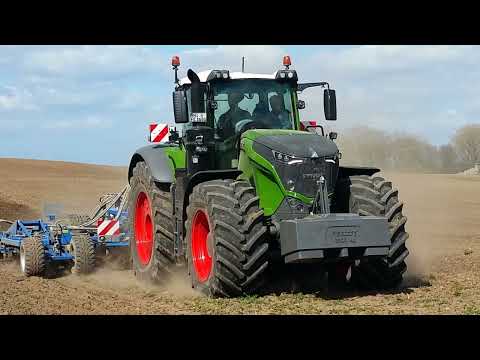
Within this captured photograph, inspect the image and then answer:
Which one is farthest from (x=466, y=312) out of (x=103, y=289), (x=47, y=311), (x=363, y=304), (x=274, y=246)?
(x=103, y=289)

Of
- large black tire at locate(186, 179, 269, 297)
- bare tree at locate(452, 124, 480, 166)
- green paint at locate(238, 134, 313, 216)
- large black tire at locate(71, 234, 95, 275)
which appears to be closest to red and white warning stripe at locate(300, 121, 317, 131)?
green paint at locate(238, 134, 313, 216)

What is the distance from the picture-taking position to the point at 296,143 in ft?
28.3

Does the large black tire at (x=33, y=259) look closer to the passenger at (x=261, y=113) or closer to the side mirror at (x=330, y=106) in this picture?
the passenger at (x=261, y=113)

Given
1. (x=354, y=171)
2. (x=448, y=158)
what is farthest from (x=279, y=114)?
(x=448, y=158)

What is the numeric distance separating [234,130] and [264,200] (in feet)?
4.32

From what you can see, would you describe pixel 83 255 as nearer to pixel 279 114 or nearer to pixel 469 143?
pixel 279 114

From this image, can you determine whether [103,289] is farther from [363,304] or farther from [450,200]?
[450,200]

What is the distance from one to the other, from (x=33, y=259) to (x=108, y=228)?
1.25 metres

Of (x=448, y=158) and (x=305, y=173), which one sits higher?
(x=305, y=173)

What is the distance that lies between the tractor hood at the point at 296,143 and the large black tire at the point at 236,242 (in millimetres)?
591

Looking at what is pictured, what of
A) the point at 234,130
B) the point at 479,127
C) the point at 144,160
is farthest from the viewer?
the point at 479,127

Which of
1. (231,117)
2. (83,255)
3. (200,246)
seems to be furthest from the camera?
(83,255)

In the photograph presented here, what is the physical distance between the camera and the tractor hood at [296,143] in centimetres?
851

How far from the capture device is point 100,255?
1241 centimetres
